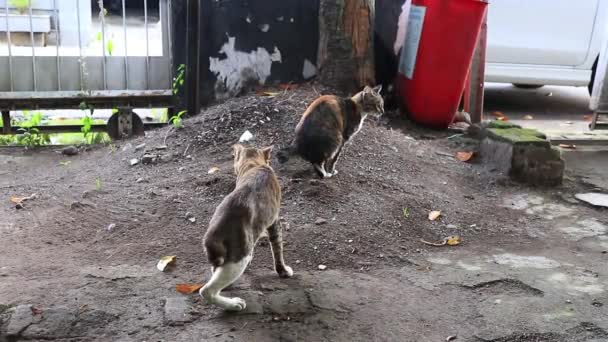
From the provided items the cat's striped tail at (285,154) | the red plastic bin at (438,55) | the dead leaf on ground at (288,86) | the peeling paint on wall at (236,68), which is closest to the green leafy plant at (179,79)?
the peeling paint on wall at (236,68)

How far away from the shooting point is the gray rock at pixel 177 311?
287 centimetres

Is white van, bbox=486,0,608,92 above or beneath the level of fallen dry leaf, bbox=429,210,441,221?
above

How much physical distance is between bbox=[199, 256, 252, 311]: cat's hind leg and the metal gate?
3426mm

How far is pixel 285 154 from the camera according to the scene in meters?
4.51

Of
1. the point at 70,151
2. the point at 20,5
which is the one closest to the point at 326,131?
the point at 70,151

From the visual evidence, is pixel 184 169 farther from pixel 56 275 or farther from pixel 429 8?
pixel 429 8

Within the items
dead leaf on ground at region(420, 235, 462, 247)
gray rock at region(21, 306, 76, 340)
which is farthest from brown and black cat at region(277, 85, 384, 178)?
gray rock at region(21, 306, 76, 340)

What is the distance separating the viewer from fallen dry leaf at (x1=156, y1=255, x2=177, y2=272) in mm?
3367

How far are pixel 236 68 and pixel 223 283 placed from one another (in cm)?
335

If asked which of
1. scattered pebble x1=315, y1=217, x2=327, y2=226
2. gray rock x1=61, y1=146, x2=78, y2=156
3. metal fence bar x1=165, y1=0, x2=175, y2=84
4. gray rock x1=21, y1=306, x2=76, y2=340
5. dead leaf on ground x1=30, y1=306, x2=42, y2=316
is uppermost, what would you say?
metal fence bar x1=165, y1=0, x2=175, y2=84

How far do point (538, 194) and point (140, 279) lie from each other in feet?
9.87

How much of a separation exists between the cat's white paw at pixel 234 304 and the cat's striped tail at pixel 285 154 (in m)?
1.64

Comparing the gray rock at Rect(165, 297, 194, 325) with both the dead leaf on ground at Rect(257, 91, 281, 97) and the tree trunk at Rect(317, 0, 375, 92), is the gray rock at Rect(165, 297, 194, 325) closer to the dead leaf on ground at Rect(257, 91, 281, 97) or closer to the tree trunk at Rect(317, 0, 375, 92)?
the dead leaf on ground at Rect(257, 91, 281, 97)

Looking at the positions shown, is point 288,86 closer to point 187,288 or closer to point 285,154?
point 285,154
